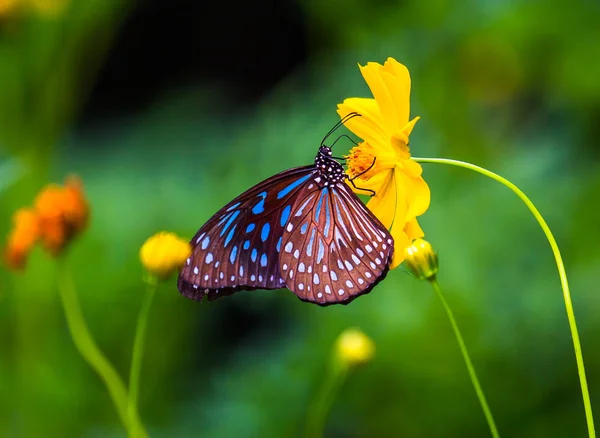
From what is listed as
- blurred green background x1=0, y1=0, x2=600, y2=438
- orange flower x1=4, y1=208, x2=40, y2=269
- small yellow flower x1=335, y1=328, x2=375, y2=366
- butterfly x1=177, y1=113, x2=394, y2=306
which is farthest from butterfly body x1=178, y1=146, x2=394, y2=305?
blurred green background x1=0, y1=0, x2=600, y2=438

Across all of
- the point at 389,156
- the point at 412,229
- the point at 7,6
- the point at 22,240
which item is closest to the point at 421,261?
the point at 412,229

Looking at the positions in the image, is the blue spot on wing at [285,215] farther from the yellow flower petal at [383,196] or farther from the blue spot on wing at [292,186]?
the yellow flower petal at [383,196]

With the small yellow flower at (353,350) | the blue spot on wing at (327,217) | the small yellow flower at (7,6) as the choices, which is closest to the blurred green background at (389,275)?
the small yellow flower at (7,6)

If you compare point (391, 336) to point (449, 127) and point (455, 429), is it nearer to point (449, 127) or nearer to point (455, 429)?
point (455, 429)

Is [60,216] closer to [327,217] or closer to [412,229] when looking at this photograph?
[327,217]

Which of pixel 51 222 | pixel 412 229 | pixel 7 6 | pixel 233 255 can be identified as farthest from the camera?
pixel 7 6
